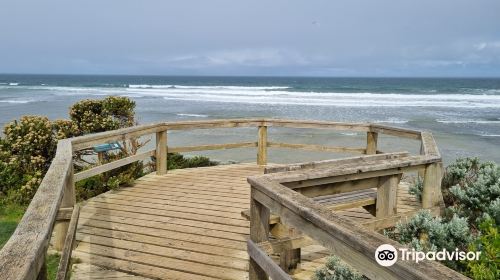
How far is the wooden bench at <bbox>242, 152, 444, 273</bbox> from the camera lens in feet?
8.66

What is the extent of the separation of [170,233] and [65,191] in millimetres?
1342

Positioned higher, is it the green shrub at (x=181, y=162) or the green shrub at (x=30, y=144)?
the green shrub at (x=30, y=144)

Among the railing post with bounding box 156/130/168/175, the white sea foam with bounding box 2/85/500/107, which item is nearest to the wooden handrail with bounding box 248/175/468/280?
the railing post with bounding box 156/130/168/175

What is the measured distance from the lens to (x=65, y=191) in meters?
3.19

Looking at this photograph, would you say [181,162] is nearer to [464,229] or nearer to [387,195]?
[387,195]

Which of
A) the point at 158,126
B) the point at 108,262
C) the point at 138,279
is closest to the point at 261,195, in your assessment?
the point at 138,279

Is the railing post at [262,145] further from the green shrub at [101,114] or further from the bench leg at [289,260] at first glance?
the bench leg at [289,260]

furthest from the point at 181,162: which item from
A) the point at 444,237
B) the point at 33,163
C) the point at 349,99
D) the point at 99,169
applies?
the point at 349,99

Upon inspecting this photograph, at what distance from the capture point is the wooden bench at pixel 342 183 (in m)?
2.64

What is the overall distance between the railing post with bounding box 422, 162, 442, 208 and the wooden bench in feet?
0.39

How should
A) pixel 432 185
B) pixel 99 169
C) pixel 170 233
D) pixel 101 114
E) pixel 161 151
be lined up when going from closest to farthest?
pixel 432 185 → pixel 170 233 → pixel 99 169 → pixel 161 151 → pixel 101 114

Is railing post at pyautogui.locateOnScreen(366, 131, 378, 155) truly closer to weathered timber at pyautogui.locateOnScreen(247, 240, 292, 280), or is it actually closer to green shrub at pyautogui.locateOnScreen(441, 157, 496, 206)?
green shrub at pyautogui.locateOnScreen(441, 157, 496, 206)

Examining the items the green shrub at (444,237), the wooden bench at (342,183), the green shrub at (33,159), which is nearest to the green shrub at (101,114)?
the green shrub at (33,159)

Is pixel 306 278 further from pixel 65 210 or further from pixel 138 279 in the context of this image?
pixel 65 210
